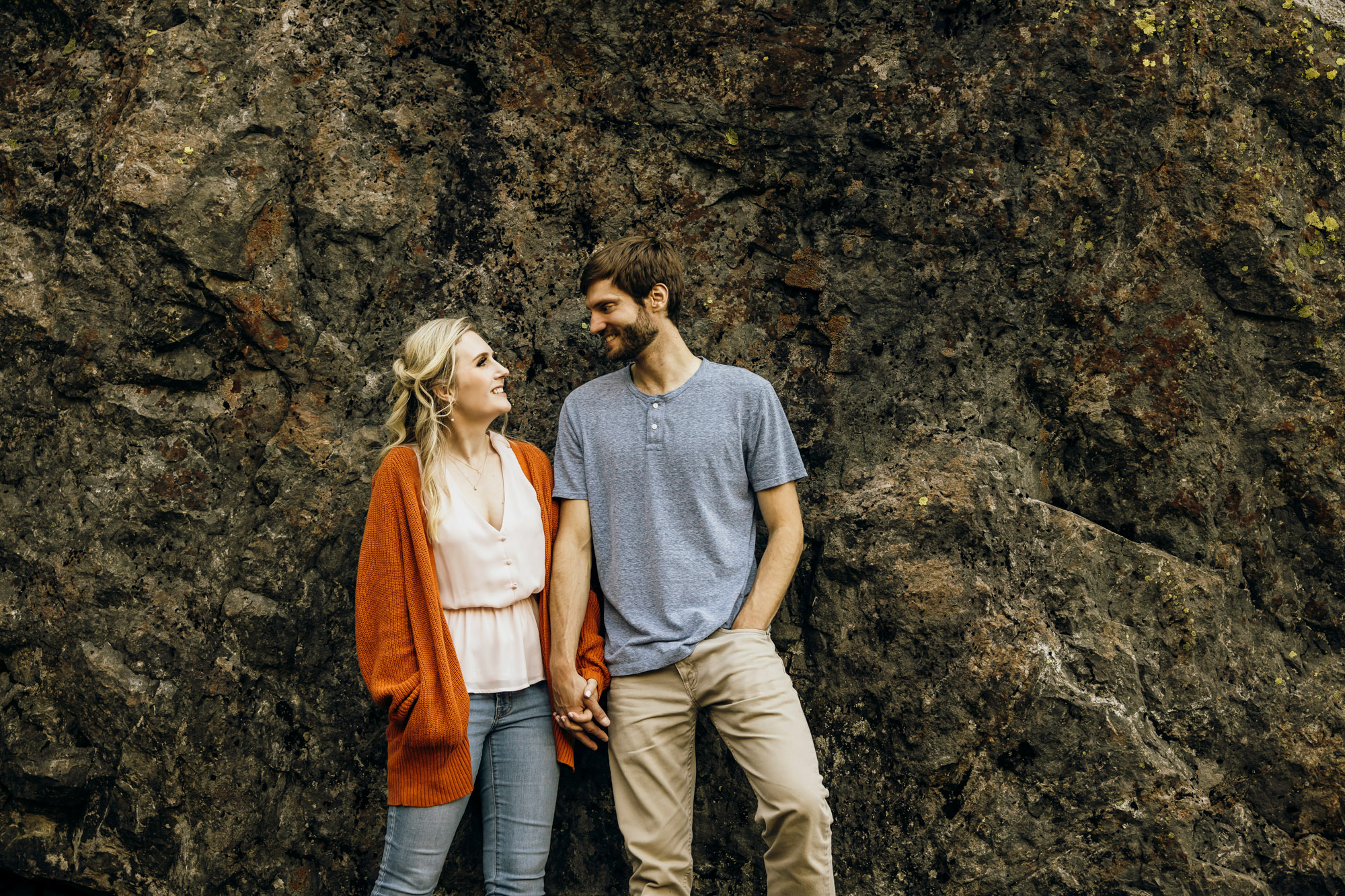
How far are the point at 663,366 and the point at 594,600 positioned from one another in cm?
82

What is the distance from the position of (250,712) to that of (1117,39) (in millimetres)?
3949

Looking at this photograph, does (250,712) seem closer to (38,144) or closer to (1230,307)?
(38,144)

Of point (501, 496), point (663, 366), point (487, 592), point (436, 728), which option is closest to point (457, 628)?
point (487, 592)

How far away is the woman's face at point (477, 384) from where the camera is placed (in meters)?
2.86

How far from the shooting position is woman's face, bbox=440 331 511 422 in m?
2.86

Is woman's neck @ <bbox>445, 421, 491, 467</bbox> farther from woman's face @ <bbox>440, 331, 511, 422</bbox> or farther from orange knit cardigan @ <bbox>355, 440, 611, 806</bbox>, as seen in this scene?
orange knit cardigan @ <bbox>355, 440, 611, 806</bbox>

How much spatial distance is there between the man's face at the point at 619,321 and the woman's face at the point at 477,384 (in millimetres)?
352

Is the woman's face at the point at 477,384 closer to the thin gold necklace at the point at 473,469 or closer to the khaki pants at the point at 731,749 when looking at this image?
the thin gold necklace at the point at 473,469

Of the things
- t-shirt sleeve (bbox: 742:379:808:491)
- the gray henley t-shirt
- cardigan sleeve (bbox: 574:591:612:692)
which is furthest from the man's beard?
cardigan sleeve (bbox: 574:591:612:692)

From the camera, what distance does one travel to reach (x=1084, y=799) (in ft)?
10.0

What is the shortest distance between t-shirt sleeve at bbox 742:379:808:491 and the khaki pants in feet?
1.62

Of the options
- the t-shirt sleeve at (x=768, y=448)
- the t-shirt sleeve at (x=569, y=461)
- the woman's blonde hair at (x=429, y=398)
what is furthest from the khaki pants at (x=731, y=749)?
the woman's blonde hair at (x=429, y=398)

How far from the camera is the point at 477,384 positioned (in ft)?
9.37

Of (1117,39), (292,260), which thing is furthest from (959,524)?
(292,260)
